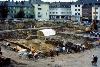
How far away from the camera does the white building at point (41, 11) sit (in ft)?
395

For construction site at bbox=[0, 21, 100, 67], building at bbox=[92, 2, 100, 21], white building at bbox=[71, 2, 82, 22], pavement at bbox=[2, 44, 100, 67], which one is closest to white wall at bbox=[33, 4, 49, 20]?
white building at bbox=[71, 2, 82, 22]

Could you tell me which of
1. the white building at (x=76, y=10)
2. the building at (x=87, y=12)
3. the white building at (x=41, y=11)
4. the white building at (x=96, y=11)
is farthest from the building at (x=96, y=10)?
the white building at (x=41, y=11)

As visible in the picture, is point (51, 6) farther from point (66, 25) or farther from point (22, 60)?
point (22, 60)

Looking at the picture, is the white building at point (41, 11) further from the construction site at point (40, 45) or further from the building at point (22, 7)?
the construction site at point (40, 45)

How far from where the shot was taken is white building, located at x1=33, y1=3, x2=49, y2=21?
12031 cm

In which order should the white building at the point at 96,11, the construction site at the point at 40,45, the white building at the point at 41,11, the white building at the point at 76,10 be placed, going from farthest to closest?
the white building at the point at 41,11 → the white building at the point at 76,10 → the white building at the point at 96,11 → the construction site at the point at 40,45

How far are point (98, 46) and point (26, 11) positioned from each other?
60.7 m

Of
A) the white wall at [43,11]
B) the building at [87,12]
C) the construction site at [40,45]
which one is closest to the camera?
the construction site at [40,45]

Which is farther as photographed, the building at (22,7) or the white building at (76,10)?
the white building at (76,10)

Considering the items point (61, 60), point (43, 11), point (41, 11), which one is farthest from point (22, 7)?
point (61, 60)

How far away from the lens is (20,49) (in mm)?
49938

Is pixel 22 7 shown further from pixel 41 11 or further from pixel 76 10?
pixel 76 10

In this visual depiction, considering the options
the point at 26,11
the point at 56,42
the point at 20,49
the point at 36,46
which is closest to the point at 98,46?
the point at 56,42

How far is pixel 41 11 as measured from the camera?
399 ft
